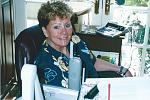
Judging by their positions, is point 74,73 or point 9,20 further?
point 9,20

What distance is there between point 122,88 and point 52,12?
0.62 m

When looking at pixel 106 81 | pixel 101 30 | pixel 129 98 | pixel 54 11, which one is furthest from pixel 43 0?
pixel 129 98

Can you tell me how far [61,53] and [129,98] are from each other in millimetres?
577

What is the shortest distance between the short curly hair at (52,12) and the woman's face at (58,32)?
25 millimetres

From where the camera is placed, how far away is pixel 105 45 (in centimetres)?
275

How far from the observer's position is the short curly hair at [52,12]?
173 cm

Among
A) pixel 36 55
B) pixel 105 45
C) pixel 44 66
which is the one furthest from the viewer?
pixel 105 45

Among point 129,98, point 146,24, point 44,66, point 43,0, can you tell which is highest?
point 43,0

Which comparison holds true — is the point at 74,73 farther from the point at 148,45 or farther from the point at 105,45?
the point at 148,45

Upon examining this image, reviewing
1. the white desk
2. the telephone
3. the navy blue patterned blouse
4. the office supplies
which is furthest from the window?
the office supplies

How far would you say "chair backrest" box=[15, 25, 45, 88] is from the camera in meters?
1.69

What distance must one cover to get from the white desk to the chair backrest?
0.41m

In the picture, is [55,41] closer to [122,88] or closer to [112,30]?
[122,88]

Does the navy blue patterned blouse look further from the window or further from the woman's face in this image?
the window
